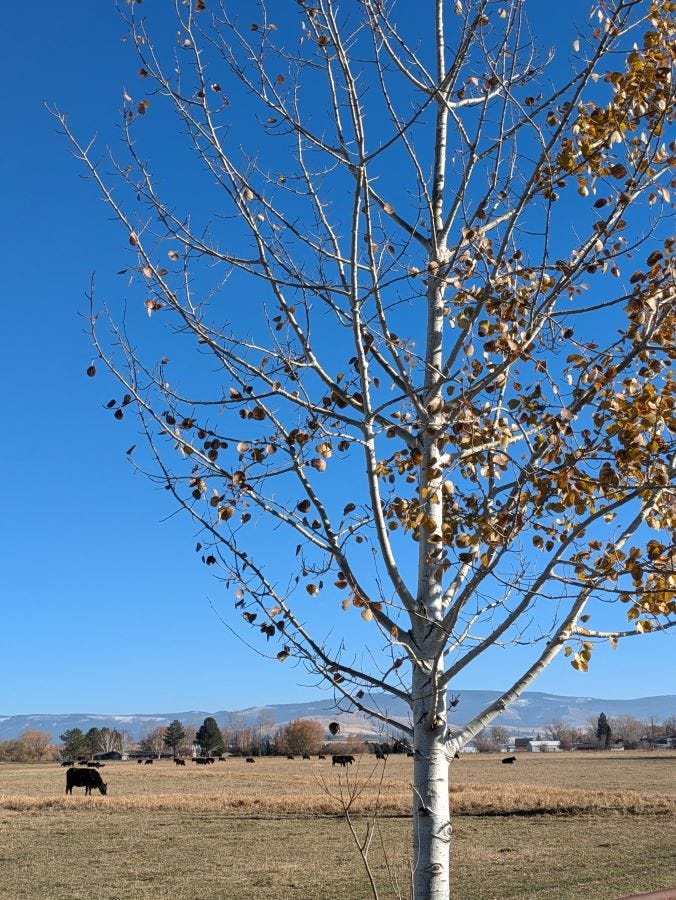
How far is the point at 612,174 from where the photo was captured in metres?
5.09

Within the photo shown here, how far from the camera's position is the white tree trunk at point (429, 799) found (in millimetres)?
4324

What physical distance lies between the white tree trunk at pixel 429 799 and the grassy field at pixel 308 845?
514 cm

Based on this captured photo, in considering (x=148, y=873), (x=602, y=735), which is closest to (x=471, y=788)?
(x=148, y=873)

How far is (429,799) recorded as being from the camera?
4.44m

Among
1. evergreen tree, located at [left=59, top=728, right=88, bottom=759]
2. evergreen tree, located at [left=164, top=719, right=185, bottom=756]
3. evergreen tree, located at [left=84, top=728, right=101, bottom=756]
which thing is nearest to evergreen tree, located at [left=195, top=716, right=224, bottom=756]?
evergreen tree, located at [left=84, top=728, right=101, bottom=756]

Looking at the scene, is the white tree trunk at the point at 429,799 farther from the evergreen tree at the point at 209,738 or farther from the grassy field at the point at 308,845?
the evergreen tree at the point at 209,738

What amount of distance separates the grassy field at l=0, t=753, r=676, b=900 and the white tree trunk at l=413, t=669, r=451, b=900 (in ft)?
16.9

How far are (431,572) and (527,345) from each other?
1328 mm

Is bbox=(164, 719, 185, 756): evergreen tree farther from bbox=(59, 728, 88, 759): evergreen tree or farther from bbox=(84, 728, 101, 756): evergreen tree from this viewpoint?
bbox=(59, 728, 88, 759): evergreen tree

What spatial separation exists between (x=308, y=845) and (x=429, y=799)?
24.8 m

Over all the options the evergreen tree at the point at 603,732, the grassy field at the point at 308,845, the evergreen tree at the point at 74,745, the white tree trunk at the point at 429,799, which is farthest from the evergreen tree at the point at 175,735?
the white tree trunk at the point at 429,799

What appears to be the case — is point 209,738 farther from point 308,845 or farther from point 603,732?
point 308,845

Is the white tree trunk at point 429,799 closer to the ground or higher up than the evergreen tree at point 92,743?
higher up

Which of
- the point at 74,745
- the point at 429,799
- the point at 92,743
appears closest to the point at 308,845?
the point at 429,799
